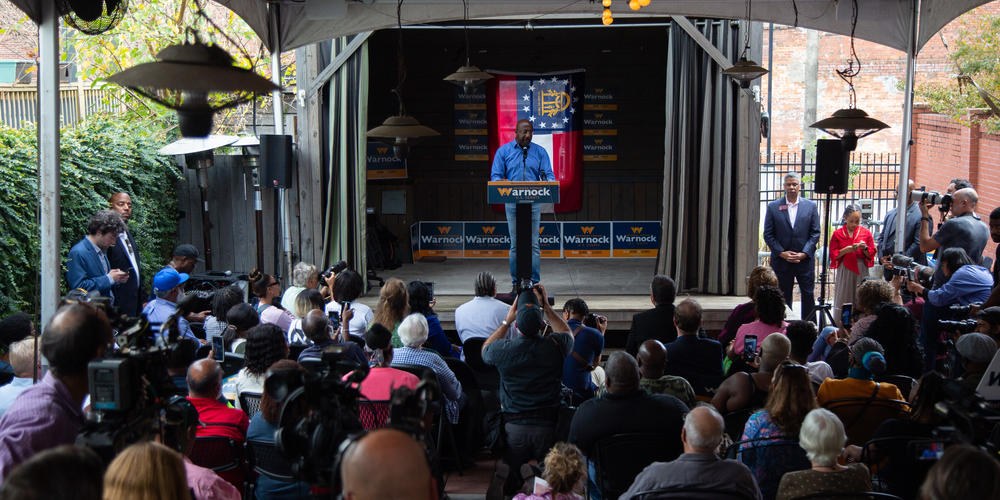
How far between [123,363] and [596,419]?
2026 millimetres

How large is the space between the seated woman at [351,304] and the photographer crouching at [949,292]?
158 inches

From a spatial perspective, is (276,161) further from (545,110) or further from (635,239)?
(635,239)

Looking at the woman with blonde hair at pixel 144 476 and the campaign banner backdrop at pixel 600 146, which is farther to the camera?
the campaign banner backdrop at pixel 600 146

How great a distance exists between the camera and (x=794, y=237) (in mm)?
8180

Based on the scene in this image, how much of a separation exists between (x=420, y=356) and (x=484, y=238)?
23.9ft

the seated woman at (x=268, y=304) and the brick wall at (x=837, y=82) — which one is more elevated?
the brick wall at (x=837, y=82)

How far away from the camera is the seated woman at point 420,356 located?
178 inches

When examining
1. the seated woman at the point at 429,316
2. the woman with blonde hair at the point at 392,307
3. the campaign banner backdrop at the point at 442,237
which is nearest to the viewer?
the woman with blonde hair at the point at 392,307

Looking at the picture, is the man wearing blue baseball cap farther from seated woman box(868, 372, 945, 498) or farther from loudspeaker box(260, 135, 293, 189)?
seated woman box(868, 372, 945, 498)

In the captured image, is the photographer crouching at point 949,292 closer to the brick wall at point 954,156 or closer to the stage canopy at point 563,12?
the stage canopy at point 563,12

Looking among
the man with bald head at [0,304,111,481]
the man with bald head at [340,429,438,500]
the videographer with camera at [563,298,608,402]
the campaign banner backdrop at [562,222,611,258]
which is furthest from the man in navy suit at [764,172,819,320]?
the man with bald head at [340,429,438,500]

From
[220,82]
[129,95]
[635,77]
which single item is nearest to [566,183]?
[635,77]

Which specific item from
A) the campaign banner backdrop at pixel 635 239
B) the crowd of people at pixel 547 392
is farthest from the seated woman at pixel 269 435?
the campaign banner backdrop at pixel 635 239

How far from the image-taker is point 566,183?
11.5 metres
